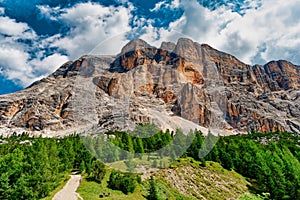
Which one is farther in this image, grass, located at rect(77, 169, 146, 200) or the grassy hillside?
the grassy hillside

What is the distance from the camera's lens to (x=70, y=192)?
2289cm

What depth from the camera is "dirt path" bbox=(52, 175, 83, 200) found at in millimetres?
21297

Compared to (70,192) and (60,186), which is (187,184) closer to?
(70,192)

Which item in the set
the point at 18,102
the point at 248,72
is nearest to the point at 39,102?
the point at 18,102

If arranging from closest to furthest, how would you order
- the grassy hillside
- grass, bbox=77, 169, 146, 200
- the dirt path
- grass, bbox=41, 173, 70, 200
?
grass, bbox=41, 173, 70, 200 → the dirt path → grass, bbox=77, 169, 146, 200 → the grassy hillside

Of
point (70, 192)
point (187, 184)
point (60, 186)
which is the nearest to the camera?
point (70, 192)

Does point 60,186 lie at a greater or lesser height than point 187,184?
greater

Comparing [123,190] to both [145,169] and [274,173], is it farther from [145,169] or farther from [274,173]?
[274,173]

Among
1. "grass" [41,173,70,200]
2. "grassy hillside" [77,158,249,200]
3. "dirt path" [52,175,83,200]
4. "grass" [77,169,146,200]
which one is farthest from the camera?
"grassy hillside" [77,158,249,200]

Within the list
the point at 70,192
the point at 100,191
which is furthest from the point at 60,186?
the point at 100,191

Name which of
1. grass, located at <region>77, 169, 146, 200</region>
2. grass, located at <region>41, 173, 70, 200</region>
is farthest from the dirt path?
grass, located at <region>77, 169, 146, 200</region>

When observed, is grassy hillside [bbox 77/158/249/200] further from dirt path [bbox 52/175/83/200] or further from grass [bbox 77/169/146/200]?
dirt path [bbox 52/175/83/200]

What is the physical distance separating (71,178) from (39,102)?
11028 cm

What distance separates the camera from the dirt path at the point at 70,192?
69.9 ft
